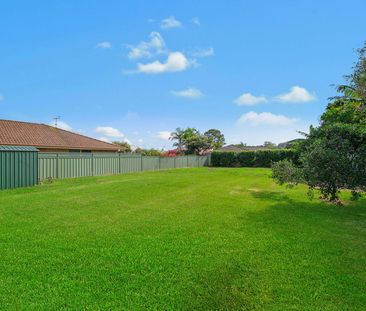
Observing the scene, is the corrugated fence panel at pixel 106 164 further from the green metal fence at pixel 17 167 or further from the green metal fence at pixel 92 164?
the green metal fence at pixel 17 167

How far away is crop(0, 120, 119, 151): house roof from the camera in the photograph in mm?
23516

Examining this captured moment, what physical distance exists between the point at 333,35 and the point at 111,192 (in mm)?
11630

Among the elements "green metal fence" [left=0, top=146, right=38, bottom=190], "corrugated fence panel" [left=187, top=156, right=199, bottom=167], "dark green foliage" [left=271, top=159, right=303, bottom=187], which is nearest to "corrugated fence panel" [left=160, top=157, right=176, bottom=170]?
"corrugated fence panel" [left=187, top=156, right=199, bottom=167]

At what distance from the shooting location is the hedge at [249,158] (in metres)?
33.9

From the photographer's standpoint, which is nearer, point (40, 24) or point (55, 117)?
point (40, 24)

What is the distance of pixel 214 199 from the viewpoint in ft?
34.8

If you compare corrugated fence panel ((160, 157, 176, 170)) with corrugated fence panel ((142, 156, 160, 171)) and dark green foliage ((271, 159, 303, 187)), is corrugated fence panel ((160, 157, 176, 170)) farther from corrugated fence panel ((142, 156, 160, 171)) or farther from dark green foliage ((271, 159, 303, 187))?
dark green foliage ((271, 159, 303, 187))

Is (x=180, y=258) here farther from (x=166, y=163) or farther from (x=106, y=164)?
(x=166, y=163)

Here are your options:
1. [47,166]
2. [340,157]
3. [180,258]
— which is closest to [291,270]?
[180,258]

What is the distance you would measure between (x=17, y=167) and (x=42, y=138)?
1318 centimetres

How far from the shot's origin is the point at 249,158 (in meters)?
37.0

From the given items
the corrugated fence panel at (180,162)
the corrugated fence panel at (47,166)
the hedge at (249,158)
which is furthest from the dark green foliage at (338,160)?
the corrugated fence panel at (180,162)

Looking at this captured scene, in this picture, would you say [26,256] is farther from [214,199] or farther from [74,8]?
[74,8]

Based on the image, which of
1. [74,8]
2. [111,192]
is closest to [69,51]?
[74,8]
